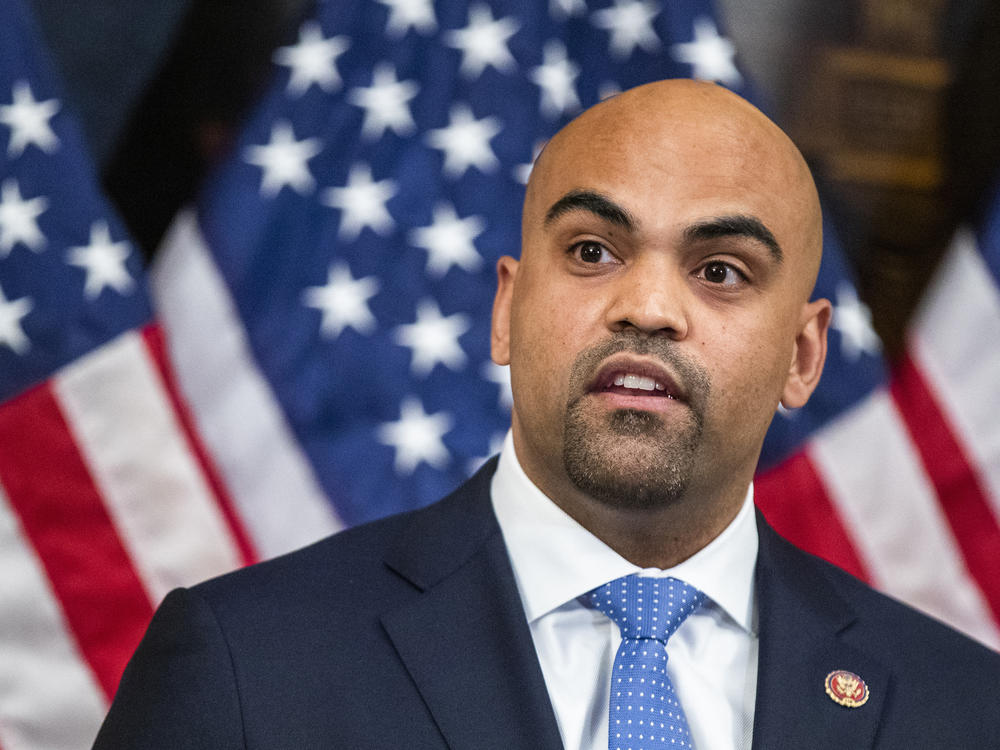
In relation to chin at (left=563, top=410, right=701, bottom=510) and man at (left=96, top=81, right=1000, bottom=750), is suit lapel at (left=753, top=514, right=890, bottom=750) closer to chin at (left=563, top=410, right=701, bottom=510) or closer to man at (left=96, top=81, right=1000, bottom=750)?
man at (left=96, top=81, right=1000, bottom=750)

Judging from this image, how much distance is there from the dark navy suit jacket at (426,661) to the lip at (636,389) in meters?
0.33

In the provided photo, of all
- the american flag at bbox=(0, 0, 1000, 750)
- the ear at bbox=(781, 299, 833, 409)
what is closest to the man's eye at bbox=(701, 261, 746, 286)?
the ear at bbox=(781, 299, 833, 409)

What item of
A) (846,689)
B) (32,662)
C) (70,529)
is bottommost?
(846,689)

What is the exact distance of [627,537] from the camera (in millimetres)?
1969

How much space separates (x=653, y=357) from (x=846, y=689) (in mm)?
654

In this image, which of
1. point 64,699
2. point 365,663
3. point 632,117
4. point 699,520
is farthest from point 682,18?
point 64,699

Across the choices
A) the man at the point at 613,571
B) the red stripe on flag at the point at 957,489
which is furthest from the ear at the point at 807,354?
the red stripe on flag at the point at 957,489

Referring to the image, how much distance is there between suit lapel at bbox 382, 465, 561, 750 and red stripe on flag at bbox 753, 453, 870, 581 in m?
1.20

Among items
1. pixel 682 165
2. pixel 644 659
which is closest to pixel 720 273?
pixel 682 165

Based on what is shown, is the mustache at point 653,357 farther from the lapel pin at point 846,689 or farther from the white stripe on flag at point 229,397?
the white stripe on flag at point 229,397

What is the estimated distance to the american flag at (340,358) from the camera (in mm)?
2680

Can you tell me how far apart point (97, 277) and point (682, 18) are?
1.62 metres

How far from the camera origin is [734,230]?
192 cm

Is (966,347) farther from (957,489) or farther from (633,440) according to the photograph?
(633,440)
